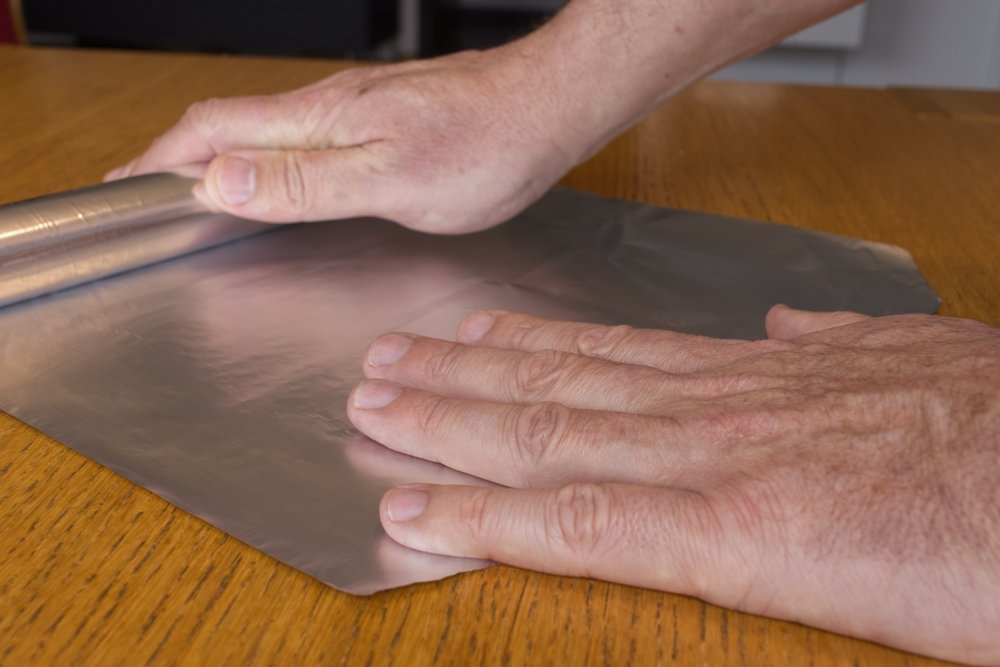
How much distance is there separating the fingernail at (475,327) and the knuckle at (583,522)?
221 mm

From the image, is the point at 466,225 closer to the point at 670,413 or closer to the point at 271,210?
the point at 271,210

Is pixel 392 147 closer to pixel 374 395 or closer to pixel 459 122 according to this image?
pixel 459 122

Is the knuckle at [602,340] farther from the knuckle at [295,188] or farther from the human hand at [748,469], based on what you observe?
the knuckle at [295,188]

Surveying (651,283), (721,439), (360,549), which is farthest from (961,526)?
(651,283)

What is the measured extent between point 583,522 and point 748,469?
0.08 metres

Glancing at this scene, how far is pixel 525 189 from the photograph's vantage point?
2.99 feet

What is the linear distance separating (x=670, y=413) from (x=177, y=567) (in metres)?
0.26

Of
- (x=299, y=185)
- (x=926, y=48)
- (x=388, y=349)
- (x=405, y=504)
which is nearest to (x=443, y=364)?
(x=388, y=349)

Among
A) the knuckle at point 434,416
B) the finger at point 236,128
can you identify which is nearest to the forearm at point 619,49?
the finger at point 236,128

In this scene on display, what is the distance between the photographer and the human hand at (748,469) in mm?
438

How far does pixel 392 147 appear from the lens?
0.87 meters

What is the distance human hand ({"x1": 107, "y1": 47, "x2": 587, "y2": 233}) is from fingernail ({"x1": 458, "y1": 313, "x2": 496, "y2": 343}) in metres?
0.21

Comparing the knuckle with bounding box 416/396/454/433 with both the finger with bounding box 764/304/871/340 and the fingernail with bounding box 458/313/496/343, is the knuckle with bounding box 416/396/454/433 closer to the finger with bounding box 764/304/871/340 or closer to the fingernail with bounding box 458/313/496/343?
the fingernail with bounding box 458/313/496/343

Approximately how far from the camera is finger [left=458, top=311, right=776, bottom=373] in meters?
0.62
